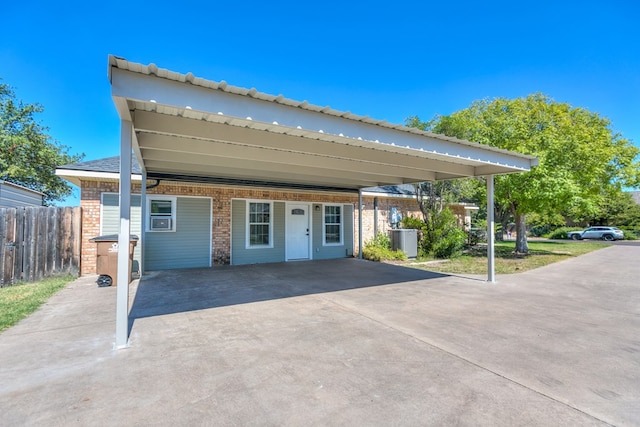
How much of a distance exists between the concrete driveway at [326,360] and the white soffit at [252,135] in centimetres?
275

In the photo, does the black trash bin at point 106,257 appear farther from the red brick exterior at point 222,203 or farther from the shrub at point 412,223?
the shrub at point 412,223

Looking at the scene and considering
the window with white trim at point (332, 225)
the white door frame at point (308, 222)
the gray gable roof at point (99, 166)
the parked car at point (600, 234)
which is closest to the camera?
the gray gable roof at point (99, 166)

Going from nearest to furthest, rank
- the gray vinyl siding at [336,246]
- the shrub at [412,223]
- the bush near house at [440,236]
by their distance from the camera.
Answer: the gray vinyl siding at [336,246]
the bush near house at [440,236]
the shrub at [412,223]

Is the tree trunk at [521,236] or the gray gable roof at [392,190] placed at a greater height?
the gray gable roof at [392,190]

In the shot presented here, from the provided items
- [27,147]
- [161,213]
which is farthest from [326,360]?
[27,147]

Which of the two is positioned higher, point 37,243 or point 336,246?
point 37,243

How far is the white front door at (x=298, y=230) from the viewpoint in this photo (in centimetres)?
1084

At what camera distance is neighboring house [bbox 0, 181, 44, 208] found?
367 inches

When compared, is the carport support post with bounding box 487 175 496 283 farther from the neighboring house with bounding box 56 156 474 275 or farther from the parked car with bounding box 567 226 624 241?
the parked car with bounding box 567 226 624 241

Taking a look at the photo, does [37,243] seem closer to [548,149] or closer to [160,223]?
[160,223]

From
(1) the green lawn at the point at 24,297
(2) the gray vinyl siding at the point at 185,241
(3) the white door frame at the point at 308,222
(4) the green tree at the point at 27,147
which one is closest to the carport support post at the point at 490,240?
(3) the white door frame at the point at 308,222

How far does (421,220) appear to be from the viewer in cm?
1398

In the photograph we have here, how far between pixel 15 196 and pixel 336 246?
1130 centimetres

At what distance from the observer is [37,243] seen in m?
7.20
